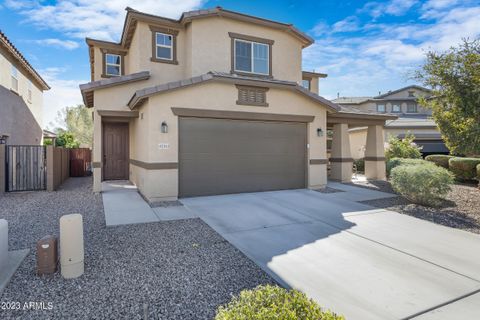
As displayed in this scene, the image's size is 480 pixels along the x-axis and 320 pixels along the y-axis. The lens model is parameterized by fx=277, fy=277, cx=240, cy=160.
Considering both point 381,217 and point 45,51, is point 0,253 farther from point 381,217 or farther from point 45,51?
point 45,51

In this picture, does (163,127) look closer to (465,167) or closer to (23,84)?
(23,84)

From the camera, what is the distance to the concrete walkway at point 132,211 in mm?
7496

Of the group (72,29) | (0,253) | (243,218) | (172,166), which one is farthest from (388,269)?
(72,29)

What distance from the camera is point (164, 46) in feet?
41.1

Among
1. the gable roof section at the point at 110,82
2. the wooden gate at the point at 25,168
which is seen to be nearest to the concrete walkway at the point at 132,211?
the wooden gate at the point at 25,168

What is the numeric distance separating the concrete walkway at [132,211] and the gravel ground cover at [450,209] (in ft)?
21.7

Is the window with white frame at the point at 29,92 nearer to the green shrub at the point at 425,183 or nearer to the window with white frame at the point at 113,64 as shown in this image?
the window with white frame at the point at 113,64

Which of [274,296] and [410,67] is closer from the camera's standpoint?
[274,296]

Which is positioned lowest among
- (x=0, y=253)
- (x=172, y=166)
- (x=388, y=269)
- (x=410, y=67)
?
(x=388, y=269)

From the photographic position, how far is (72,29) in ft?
44.9

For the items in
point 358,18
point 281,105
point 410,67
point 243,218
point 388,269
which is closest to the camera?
point 388,269

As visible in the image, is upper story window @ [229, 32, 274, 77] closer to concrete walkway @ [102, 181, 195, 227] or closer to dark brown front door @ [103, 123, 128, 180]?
concrete walkway @ [102, 181, 195, 227]

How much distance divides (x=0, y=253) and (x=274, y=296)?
14.6 feet

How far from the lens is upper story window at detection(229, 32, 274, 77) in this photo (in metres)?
12.7
